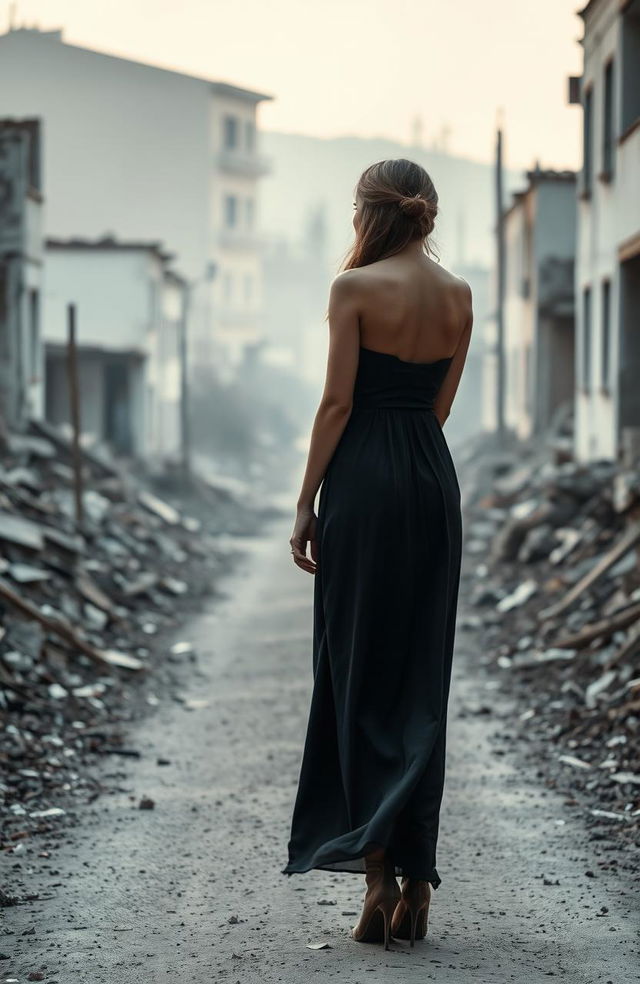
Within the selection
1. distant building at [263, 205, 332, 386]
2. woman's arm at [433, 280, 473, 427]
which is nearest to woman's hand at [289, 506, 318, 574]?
woman's arm at [433, 280, 473, 427]

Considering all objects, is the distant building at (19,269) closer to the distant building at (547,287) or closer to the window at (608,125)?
the window at (608,125)

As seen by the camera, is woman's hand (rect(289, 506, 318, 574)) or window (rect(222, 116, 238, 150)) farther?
window (rect(222, 116, 238, 150))

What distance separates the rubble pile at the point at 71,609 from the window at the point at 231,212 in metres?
44.9

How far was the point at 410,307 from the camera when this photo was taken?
172 inches

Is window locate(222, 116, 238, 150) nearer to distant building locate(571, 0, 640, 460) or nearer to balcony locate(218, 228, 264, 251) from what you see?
balcony locate(218, 228, 264, 251)

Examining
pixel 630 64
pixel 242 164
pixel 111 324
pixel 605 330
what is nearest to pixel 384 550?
pixel 630 64

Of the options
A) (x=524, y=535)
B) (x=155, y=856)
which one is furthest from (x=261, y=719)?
(x=524, y=535)

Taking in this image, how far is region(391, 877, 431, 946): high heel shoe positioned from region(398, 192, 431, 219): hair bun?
6.87 feet

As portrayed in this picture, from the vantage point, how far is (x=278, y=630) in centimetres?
1395

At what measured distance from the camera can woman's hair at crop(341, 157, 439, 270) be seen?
14.3ft

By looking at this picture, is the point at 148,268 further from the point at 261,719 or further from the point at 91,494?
the point at 261,719

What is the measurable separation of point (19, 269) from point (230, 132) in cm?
4394

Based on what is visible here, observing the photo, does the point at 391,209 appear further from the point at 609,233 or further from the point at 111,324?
the point at 111,324

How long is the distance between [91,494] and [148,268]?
59.4ft
